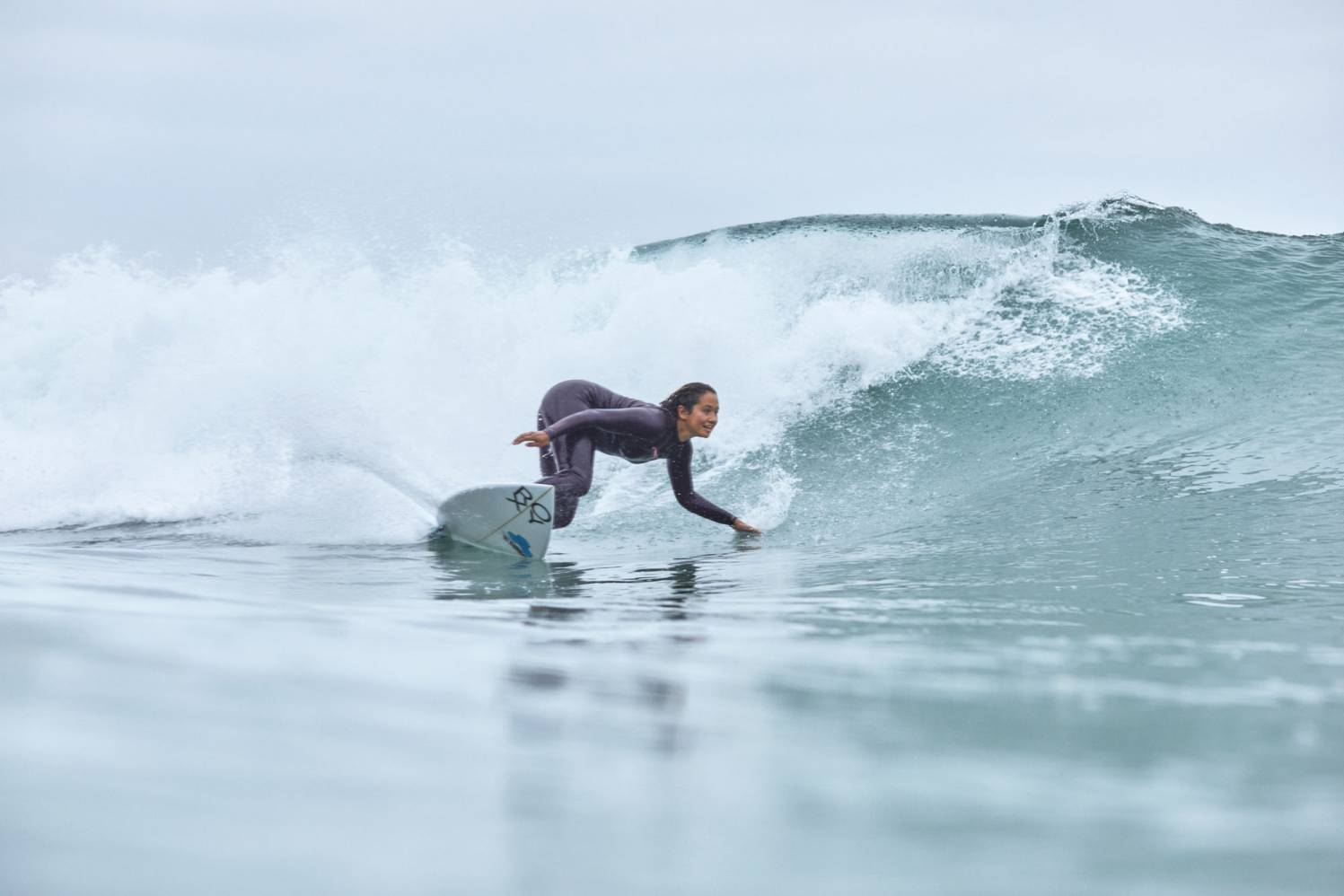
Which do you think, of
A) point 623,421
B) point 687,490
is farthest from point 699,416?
point 687,490

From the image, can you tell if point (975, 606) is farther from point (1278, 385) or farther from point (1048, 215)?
point (1048, 215)

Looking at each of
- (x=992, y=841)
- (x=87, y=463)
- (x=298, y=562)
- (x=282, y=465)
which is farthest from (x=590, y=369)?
(x=992, y=841)

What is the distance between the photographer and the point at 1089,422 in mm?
8016

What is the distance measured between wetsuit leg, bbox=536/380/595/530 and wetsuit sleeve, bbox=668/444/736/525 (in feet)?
1.64

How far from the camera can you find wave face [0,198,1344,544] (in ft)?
23.5

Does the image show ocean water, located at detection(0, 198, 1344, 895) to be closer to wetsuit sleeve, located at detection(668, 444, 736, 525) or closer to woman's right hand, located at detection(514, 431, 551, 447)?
wetsuit sleeve, located at detection(668, 444, 736, 525)

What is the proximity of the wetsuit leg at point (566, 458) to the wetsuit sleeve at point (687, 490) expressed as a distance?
500 mm

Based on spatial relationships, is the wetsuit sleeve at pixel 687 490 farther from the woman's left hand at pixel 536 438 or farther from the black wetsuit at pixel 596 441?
the woman's left hand at pixel 536 438

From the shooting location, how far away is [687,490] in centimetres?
685

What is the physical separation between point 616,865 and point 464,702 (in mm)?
897

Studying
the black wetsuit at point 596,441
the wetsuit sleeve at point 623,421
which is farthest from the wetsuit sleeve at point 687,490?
the wetsuit sleeve at point 623,421

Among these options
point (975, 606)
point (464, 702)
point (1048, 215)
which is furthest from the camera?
point (1048, 215)

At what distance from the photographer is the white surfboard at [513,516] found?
20.0ft

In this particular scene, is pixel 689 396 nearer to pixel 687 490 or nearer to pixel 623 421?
pixel 623 421
